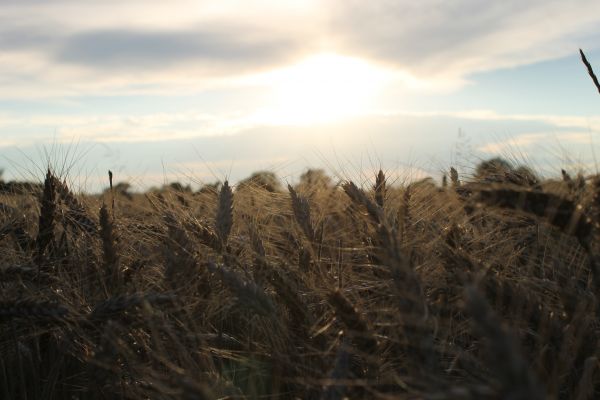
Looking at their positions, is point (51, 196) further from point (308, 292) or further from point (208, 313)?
point (308, 292)

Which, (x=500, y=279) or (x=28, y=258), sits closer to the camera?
(x=500, y=279)

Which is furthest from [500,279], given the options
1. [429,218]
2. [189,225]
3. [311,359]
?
[189,225]

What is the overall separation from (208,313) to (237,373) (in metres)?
0.36

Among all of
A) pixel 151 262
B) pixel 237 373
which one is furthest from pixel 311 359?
pixel 151 262

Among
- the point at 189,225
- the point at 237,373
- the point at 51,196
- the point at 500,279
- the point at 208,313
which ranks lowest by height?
the point at 237,373

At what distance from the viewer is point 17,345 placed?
229 cm

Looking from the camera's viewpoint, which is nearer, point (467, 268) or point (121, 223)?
point (467, 268)

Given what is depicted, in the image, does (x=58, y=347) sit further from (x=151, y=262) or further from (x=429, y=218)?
(x=429, y=218)

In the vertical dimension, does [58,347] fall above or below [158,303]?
below

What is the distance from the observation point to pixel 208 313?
259 cm

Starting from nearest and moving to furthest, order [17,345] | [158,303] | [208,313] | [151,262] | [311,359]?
[158,303] → [311,359] → [17,345] → [208,313] → [151,262]

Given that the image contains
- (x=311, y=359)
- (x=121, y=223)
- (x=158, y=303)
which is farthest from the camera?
(x=121, y=223)

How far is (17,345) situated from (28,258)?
0.58 meters

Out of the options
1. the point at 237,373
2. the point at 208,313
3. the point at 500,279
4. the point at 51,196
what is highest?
the point at 51,196
